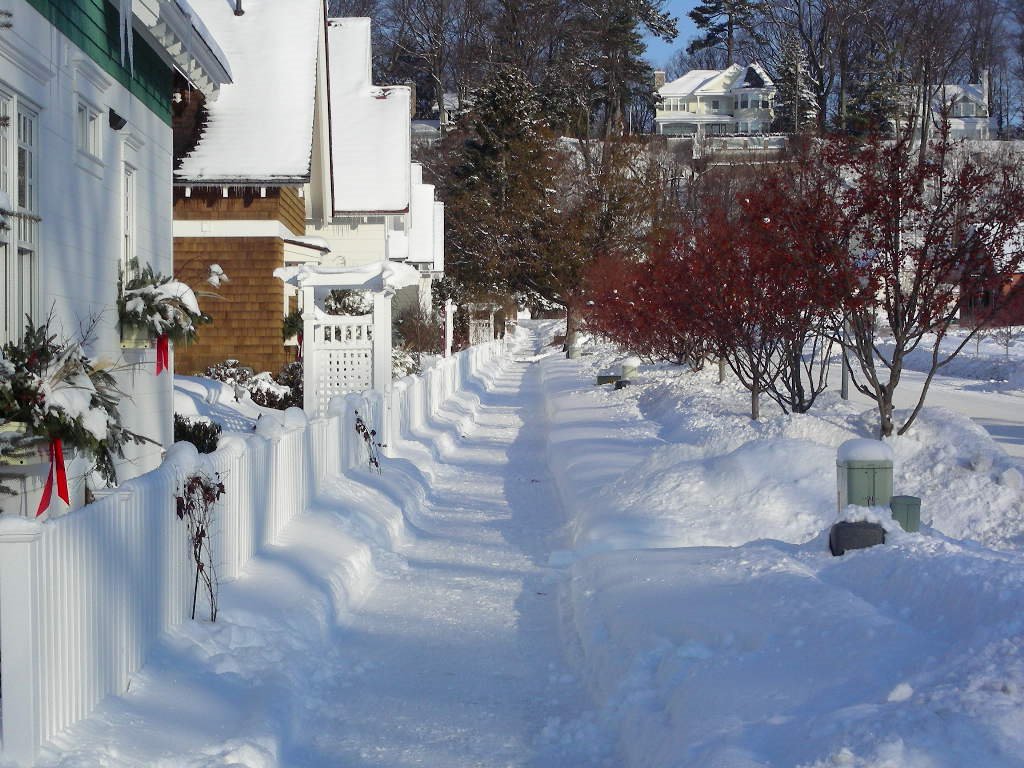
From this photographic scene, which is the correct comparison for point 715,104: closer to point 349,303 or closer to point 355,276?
point 349,303

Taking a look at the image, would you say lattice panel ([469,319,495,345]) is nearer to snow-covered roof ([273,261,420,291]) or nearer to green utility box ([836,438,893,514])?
snow-covered roof ([273,261,420,291])

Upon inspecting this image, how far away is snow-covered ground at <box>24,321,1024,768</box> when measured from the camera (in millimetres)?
4422

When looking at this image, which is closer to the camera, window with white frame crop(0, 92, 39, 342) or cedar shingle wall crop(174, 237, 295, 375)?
window with white frame crop(0, 92, 39, 342)

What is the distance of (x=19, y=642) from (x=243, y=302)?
1689cm

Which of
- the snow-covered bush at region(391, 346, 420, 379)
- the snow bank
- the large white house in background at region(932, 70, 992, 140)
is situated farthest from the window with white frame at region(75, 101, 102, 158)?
the large white house in background at region(932, 70, 992, 140)

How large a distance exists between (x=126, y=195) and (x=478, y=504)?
4789 millimetres

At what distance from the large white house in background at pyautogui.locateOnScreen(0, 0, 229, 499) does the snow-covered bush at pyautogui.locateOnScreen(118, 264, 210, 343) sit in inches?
7.5

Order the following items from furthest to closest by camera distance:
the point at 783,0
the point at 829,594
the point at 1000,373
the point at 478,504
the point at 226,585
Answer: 1. the point at 783,0
2. the point at 1000,373
3. the point at 478,504
4. the point at 226,585
5. the point at 829,594

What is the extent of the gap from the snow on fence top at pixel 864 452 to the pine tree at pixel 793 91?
59797 mm

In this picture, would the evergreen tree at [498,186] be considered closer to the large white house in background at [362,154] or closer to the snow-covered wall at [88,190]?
the large white house in background at [362,154]

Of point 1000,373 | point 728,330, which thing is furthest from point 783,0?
point 728,330

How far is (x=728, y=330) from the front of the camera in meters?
16.4

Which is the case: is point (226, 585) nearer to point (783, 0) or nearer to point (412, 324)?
point (412, 324)

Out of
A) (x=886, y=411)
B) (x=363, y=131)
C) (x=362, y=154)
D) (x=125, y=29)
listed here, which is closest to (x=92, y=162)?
(x=125, y=29)
